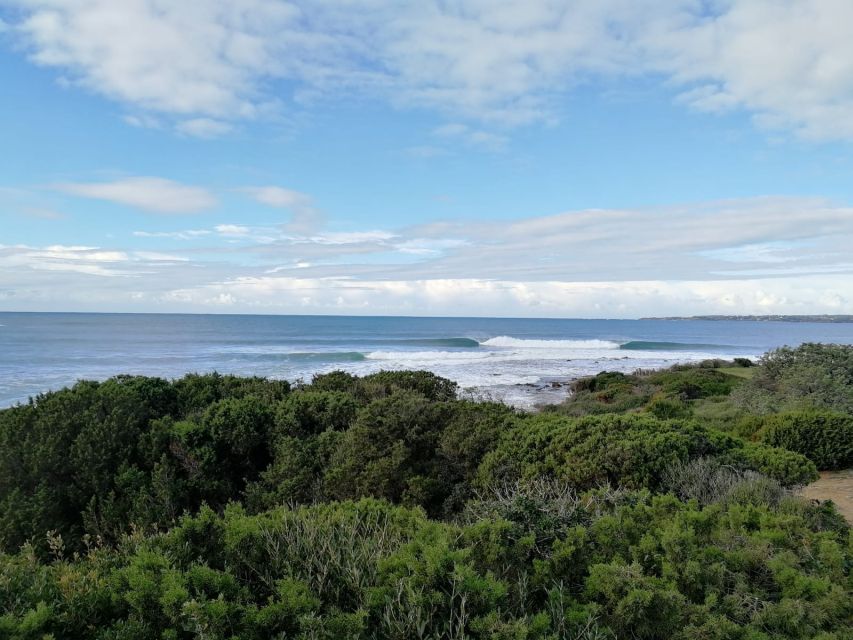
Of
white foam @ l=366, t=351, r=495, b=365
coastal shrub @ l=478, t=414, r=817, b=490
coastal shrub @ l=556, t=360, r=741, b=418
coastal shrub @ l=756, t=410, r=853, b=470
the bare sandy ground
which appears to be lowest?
white foam @ l=366, t=351, r=495, b=365

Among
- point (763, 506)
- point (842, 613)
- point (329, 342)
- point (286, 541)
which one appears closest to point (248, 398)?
point (286, 541)

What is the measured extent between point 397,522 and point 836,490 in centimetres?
734

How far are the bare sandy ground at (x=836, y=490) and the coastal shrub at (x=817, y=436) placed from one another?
257 mm

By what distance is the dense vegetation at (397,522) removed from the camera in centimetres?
260

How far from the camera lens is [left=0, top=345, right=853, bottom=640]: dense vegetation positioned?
103 inches

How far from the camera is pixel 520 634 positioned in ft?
7.79

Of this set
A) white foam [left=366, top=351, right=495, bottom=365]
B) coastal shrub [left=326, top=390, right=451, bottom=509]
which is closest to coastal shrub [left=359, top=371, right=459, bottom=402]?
coastal shrub [left=326, top=390, right=451, bottom=509]

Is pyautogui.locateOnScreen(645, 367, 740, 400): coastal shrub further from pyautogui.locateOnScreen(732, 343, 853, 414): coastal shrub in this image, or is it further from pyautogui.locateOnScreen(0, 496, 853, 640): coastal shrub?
pyautogui.locateOnScreen(0, 496, 853, 640): coastal shrub

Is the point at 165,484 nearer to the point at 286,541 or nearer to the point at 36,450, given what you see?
the point at 36,450

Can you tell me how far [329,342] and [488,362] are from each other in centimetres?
2682

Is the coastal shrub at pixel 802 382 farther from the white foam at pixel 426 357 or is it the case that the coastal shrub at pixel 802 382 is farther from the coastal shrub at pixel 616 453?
the white foam at pixel 426 357

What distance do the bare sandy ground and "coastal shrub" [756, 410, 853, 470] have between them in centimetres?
26

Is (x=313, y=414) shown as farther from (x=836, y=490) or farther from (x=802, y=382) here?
(x=802, y=382)

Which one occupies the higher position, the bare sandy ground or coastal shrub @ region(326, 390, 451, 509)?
coastal shrub @ region(326, 390, 451, 509)
